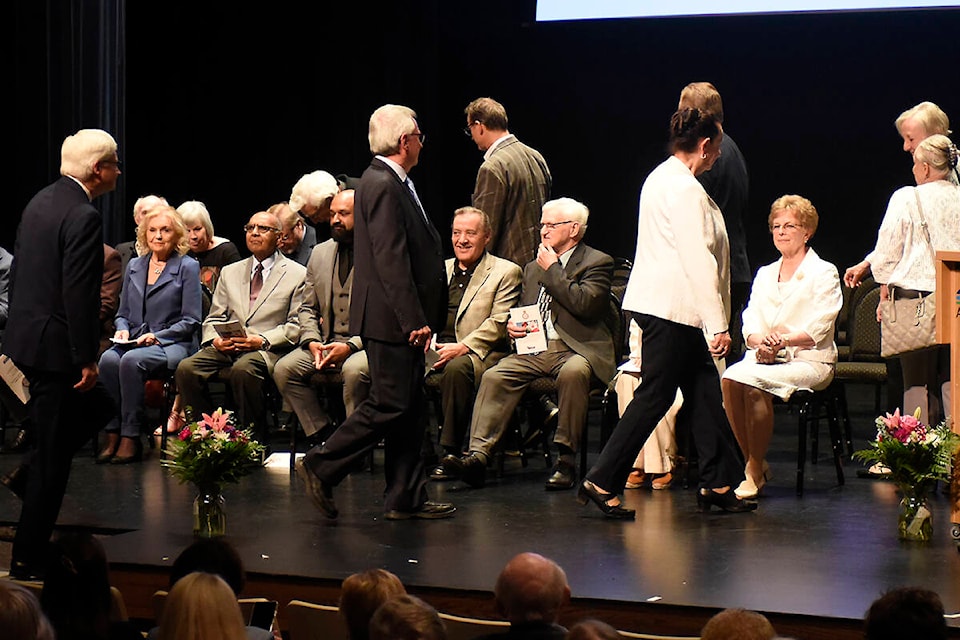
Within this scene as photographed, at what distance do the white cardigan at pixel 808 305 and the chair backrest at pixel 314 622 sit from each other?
10.2ft

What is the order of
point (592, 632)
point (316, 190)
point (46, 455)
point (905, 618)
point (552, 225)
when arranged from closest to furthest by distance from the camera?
point (592, 632) < point (905, 618) < point (46, 455) < point (552, 225) < point (316, 190)

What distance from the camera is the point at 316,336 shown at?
6.29 metres

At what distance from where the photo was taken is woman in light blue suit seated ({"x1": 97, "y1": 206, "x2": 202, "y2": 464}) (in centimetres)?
668

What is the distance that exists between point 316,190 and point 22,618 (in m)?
4.18

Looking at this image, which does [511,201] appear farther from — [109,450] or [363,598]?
[363,598]

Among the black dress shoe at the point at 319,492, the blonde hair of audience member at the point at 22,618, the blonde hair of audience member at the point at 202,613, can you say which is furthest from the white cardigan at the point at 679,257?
the blonde hair of audience member at the point at 22,618

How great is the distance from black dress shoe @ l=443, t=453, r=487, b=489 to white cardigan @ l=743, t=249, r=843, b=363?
1229 mm

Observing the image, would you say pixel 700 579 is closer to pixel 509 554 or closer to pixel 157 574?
pixel 509 554

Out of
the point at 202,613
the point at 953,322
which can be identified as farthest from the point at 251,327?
the point at 202,613

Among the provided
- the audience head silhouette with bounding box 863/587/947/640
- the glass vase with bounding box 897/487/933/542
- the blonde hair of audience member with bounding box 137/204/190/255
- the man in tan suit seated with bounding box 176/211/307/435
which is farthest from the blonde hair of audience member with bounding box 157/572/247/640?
the blonde hair of audience member with bounding box 137/204/190/255

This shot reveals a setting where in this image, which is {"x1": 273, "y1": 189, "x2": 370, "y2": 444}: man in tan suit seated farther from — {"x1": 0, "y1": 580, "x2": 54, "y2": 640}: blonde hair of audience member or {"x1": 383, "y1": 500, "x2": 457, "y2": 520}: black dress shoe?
{"x1": 0, "y1": 580, "x2": 54, "y2": 640}: blonde hair of audience member

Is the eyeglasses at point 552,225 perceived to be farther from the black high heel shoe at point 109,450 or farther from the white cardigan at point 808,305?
the black high heel shoe at point 109,450

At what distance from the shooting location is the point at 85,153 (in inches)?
174

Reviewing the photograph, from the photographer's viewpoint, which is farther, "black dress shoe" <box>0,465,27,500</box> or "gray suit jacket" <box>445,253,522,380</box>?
"gray suit jacket" <box>445,253,522,380</box>
